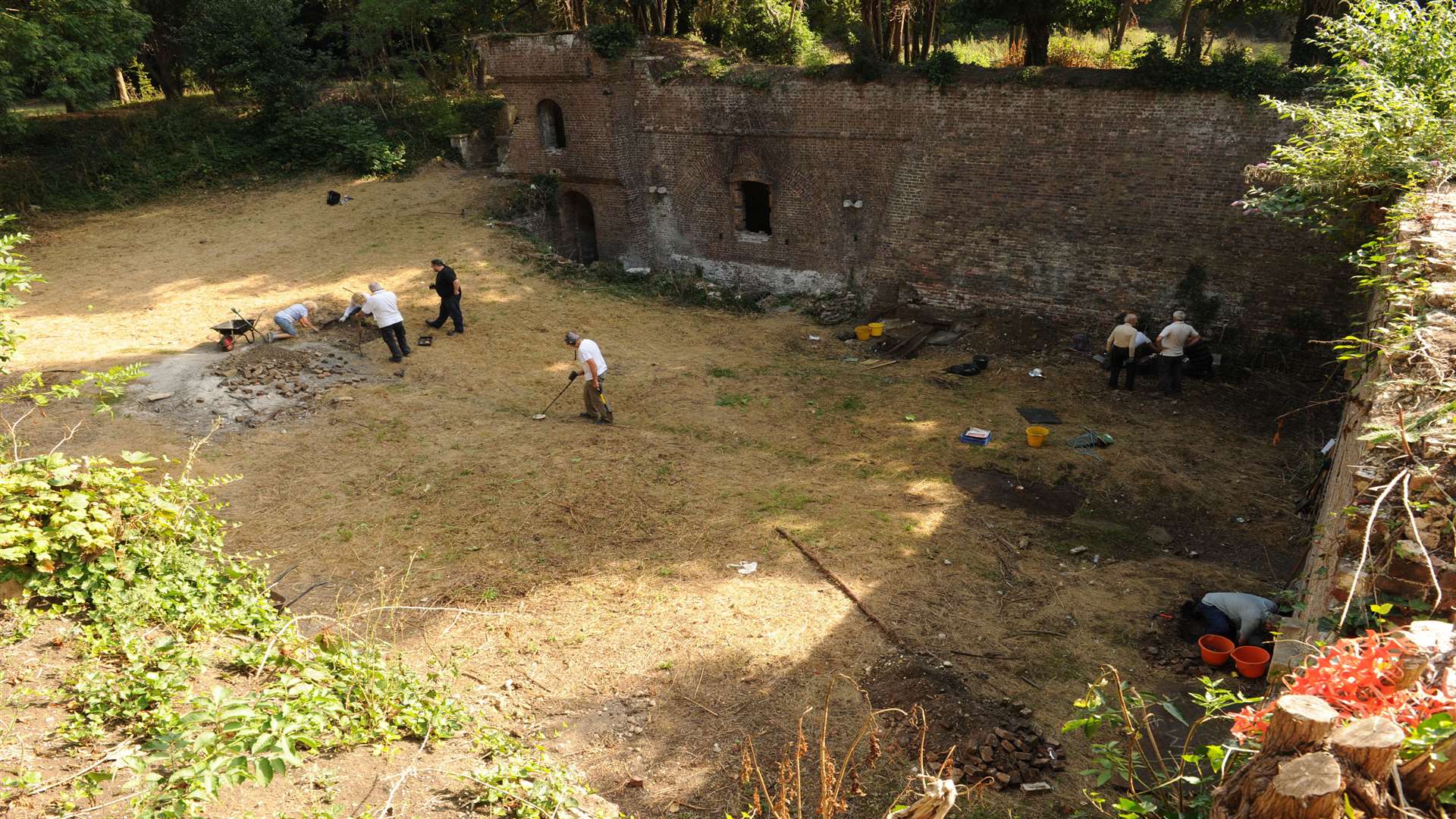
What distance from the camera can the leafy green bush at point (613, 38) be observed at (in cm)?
1720

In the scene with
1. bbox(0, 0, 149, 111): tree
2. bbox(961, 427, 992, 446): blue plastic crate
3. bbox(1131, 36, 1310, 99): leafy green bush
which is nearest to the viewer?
bbox(961, 427, 992, 446): blue plastic crate

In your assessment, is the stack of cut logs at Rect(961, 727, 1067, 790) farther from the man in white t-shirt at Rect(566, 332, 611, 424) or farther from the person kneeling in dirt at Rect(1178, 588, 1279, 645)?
the man in white t-shirt at Rect(566, 332, 611, 424)

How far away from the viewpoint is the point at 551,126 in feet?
63.2

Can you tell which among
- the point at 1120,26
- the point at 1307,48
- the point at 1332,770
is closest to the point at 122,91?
the point at 1120,26

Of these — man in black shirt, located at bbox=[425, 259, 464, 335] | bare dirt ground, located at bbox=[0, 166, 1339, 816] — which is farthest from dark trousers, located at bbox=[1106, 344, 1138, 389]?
man in black shirt, located at bbox=[425, 259, 464, 335]

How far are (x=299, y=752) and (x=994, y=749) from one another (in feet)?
14.2

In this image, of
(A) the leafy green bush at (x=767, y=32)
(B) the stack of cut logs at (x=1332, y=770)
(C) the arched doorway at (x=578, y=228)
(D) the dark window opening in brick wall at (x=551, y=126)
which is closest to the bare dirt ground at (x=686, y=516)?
(B) the stack of cut logs at (x=1332, y=770)

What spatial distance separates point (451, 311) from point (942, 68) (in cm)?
922

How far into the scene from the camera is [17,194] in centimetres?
1923

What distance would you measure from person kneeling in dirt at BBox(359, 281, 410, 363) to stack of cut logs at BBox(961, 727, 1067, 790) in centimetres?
1035

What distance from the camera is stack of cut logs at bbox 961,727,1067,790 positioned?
18.3 feet

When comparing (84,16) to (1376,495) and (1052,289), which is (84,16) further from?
(1376,495)

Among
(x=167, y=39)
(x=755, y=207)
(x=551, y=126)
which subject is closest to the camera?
(x=755, y=207)

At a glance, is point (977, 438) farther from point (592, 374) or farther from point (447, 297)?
point (447, 297)
